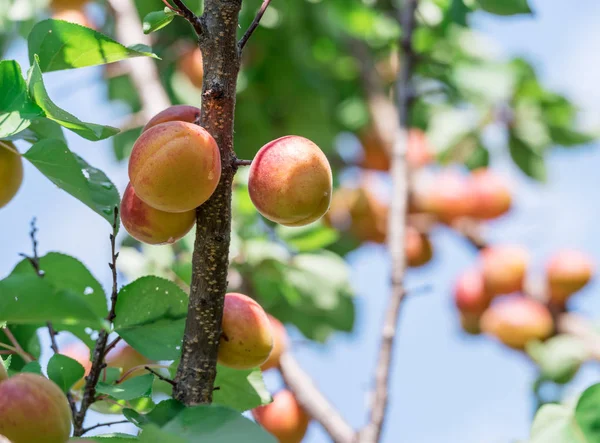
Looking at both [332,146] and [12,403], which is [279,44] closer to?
[332,146]

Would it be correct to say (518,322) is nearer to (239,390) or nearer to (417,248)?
(417,248)

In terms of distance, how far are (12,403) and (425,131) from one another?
2175 millimetres

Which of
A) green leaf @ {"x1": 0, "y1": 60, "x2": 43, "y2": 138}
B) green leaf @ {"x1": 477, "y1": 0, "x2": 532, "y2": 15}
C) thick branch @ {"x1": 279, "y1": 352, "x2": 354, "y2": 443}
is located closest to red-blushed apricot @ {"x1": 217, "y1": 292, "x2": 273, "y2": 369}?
green leaf @ {"x1": 0, "y1": 60, "x2": 43, "y2": 138}

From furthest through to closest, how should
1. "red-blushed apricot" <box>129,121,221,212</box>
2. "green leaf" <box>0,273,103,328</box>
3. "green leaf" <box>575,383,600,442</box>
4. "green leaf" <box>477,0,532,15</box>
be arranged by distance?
"green leaf" <box>477,0,532,15</box> < "green leaf" <box>575,383,600,442</box> < "red-blushed apricot" <box>129,121,221,212</box> < "green leaf" <box>0,273,103,328</box>

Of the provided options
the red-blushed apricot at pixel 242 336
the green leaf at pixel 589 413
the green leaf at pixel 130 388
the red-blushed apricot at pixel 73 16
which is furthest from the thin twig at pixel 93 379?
the red-blushed apricot at pixel 73 16

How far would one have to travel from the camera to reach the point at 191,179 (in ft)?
2.23

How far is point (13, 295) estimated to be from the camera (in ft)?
2.02

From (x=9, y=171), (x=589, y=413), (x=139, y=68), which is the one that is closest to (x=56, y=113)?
(x=9, y=171)

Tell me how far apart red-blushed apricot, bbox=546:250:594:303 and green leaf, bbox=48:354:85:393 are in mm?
1757

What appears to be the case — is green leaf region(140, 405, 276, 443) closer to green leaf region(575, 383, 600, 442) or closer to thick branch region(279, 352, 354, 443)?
green leaf region(575, 383, 600, 442)

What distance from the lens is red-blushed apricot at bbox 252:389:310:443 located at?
1493 millimetres

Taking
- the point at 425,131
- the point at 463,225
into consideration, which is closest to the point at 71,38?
the point at 463,225

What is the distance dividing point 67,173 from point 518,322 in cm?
162

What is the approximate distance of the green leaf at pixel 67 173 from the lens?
76cm
